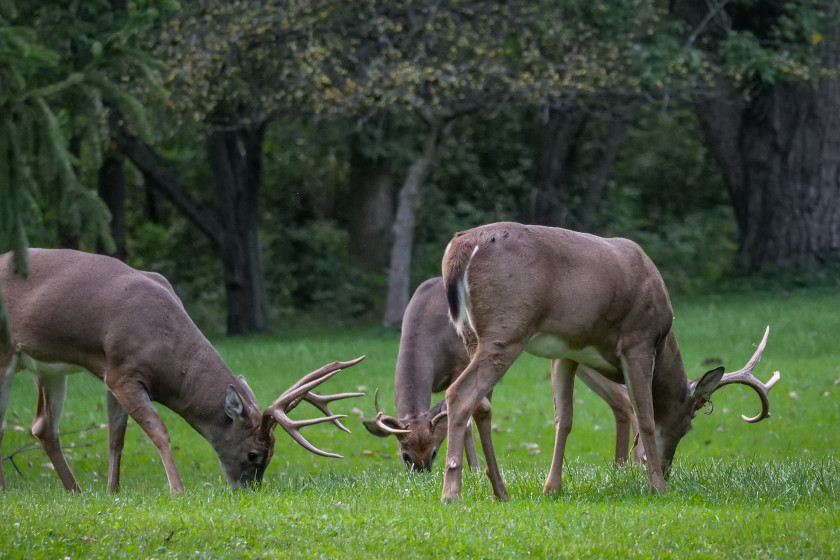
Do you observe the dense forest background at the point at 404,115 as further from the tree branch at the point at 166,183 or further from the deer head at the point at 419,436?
the deer head at the point at 419,436

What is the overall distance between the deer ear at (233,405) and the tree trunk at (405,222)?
11.1 m

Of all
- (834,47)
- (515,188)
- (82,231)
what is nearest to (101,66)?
(82,231)

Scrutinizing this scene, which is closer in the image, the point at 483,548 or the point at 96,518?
the point at 483,548

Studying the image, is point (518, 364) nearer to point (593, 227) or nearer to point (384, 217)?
point (384, 217)

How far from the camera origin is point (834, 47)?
19.9 m

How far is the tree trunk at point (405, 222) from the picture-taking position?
19656mm

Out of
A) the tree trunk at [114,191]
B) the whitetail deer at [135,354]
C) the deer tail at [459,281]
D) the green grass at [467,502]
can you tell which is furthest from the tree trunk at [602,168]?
the deer tail at [459,281]

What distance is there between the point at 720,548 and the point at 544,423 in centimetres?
762

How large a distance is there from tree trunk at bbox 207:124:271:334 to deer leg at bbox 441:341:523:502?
14.9 metres

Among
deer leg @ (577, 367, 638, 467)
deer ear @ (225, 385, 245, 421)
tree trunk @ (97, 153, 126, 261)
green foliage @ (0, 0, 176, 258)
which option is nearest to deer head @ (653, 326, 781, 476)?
deer leg @ (577, 367, 638, 467)

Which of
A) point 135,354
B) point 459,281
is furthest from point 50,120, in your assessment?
point 459,281

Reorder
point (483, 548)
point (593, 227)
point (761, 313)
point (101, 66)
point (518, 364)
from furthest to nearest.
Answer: point (593, 227), point (761, 313), point (518, 364), point (101, 66), point (483, 548)

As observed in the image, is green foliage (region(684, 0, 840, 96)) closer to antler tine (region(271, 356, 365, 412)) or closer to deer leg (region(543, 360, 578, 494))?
antler tine (region(271, 356, 365, 412))

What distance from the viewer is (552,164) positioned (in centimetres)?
2394
